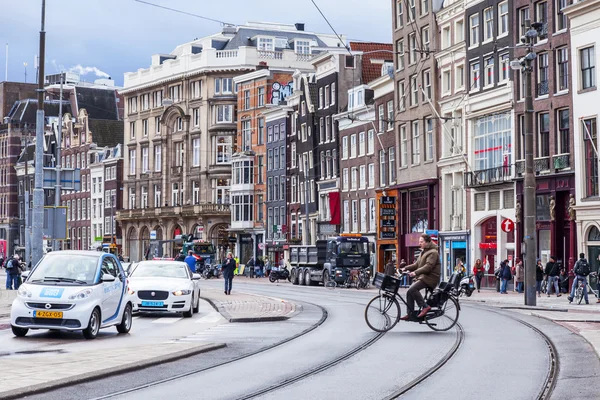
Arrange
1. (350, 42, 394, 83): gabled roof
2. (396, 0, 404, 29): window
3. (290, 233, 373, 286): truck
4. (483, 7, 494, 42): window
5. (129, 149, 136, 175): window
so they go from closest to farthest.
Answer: (483, 7, 494, 42): window
(290, 233, 373, 286): truck
(396, 0, 404, 29): window
(350, 42, 394, 83): gabled roof
(129, 149, 136, 175): window

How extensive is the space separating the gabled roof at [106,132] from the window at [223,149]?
29.1 metres

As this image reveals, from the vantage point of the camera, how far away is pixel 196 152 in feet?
370

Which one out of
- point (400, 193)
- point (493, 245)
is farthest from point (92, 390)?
point (400, 193)

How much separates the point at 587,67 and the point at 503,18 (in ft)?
28.9

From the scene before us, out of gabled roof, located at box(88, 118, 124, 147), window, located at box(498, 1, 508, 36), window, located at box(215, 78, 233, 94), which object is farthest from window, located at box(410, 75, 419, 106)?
gabled roof, located at box(88, 118, 124, 147)

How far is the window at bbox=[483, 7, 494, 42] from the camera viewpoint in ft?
193

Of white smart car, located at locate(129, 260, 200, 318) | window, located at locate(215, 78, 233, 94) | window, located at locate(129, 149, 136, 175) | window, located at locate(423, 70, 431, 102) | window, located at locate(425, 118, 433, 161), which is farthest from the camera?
window, located at locate(129, 149, 136, 175)

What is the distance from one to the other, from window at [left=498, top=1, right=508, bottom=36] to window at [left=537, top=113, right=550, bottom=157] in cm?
621

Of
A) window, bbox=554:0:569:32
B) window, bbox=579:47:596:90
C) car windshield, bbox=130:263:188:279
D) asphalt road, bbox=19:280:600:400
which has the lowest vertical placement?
asphalt road, bbox=19:280:600:400

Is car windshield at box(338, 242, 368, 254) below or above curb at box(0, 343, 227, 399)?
above

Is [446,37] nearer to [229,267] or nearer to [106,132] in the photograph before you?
[229,267]

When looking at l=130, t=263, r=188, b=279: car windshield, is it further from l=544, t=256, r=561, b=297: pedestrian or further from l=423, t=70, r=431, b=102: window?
l=423, t=70, r=431, b=102: window

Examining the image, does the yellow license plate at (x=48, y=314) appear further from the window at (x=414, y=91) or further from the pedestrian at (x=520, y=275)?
the window at (x=414, y=91)

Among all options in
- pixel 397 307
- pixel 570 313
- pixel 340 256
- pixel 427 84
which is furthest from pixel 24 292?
pixel 427 84
